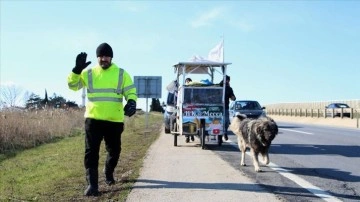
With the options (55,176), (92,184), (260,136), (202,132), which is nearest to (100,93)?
(92,184)

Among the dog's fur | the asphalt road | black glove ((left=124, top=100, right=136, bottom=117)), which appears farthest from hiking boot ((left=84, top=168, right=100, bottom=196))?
the dog's fur

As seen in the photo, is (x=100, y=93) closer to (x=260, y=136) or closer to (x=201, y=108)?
(x=260, y=136)

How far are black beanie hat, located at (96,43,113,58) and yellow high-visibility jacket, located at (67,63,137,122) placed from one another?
217 millimetres

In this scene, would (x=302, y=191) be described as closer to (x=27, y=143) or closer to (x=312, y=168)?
(x=312, y=168)

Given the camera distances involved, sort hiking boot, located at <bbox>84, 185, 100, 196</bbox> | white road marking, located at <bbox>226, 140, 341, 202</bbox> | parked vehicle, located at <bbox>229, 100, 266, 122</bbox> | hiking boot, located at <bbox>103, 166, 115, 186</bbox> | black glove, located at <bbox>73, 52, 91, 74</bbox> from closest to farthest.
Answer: white road marking, located at <bbox>226, 140, 341, 202</bbox>, hiking boot, located at <bbox>84, 185, 100, 196</bbox>, black glove, located at <bbox>73, 52, 91, 74</bbox>, hiking boot, located at <bbox>103, 166, 115, 186</bbox>, parked vehicle, located at <bbox>229, 100, 266, 122</bbox>

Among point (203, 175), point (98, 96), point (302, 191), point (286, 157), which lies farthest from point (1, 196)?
point (286, 157)

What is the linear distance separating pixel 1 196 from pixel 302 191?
209 inches

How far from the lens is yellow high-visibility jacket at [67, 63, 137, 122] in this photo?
26.5 ft

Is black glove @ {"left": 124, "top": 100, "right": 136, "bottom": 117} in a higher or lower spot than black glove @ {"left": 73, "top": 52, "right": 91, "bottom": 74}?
lower

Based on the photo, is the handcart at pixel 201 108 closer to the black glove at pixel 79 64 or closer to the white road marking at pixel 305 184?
the white road marking at pixel 305 184

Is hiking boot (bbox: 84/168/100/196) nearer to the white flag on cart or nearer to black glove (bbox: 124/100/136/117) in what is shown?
black glove (bbox: 124/100/136/117)

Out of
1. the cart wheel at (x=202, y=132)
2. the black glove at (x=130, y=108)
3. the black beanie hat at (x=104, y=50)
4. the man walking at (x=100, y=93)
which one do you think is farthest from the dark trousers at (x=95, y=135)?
the cart wheel at (x=202, y=132)

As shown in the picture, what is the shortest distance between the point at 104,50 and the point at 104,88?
625 mm

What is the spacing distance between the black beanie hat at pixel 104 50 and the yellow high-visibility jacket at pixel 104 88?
0.71ft
